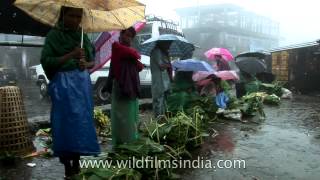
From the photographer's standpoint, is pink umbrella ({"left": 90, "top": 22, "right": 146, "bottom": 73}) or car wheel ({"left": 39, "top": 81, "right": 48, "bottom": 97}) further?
car wheel ({"left": 39, "top": 81, "right": 48, "bottom": 97})

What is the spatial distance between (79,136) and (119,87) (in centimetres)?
116

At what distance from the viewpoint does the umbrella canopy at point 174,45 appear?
704cm

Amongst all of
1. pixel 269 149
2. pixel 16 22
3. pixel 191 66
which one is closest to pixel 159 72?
pixel 191 66

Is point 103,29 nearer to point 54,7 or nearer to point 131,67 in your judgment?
point 54,7

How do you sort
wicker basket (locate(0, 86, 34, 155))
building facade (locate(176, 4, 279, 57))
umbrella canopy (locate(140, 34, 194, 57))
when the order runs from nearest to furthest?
wicker basket (locate(0, 86, 34, 155)), umbrella canopy (locate(140, 34, 194, 57)), building facade (locate(176, 4, 279, 57))

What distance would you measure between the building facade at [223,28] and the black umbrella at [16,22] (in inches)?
869

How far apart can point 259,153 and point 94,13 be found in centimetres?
321

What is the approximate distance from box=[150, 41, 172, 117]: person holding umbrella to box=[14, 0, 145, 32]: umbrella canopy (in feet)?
9.24

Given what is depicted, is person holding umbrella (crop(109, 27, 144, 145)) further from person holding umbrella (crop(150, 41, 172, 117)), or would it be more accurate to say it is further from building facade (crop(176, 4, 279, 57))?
building facade (crop(176, 4, 279, 57))

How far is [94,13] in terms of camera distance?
4031 mm

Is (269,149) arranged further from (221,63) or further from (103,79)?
(103,79)

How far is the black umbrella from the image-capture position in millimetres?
5282

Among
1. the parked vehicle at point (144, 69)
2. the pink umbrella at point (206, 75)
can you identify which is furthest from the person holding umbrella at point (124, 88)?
the parked vehicle at point (144, 69)

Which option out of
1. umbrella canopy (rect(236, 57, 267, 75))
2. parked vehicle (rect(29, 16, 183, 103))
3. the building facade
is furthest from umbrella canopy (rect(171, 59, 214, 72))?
the building facade
